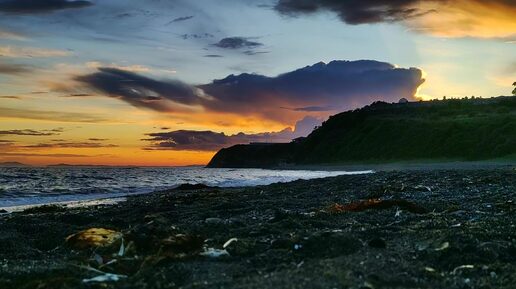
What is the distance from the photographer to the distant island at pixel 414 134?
2783 inches

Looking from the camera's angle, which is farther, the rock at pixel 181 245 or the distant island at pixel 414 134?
the distant island at pixel 414 134

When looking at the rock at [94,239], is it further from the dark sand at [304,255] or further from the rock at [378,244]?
the rock at [378,244]

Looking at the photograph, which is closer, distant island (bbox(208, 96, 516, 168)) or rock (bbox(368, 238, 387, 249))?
rock (bbox(368, 238, 387, 249))

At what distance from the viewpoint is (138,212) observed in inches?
601

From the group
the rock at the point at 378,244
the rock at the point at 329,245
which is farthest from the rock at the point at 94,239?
the rock at the point at 378,244

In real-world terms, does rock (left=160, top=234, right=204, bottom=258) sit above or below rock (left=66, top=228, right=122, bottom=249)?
above

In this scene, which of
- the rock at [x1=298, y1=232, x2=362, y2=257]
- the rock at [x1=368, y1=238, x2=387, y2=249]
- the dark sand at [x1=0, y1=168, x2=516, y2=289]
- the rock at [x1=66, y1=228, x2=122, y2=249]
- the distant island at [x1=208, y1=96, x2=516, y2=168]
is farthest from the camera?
the distant island at [x1=208, y1=96, x2=516, y2=168]

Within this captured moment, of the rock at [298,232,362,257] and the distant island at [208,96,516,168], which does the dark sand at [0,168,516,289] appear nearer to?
the rock at [298,232,362,257]

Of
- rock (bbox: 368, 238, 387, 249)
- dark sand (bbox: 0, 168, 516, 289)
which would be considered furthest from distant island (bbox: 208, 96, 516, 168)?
rock (bbox: 368, 238, 387, 249)

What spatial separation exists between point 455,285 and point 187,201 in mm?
14563

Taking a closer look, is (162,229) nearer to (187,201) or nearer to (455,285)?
(455,285)

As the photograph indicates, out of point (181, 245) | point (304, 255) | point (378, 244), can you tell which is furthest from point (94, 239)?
point (378, 244)

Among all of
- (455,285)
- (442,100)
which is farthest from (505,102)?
(455,285)

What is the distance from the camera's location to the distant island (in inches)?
2783
